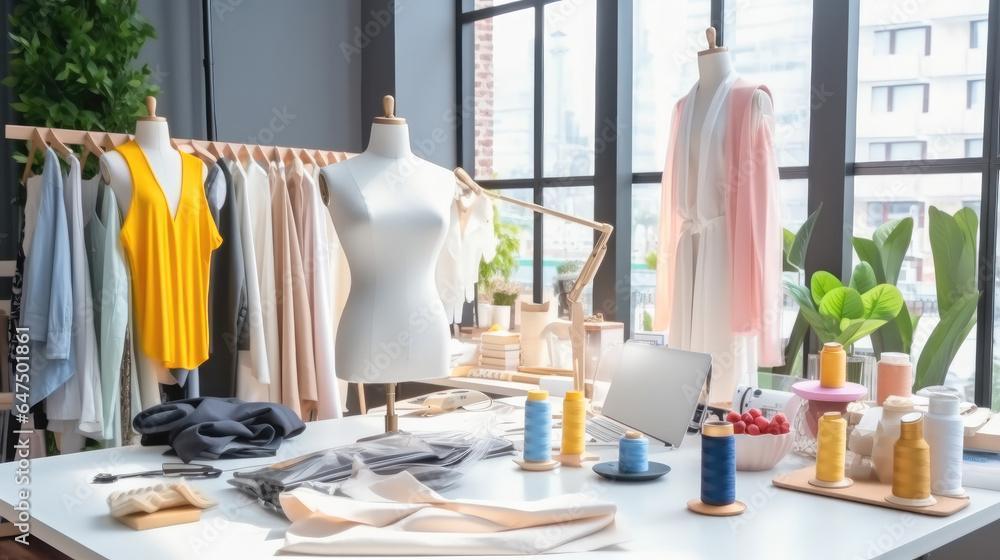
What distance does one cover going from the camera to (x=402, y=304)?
2492mm

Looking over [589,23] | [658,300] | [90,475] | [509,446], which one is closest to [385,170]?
[509,446]

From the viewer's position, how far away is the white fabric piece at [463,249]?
3326 mm

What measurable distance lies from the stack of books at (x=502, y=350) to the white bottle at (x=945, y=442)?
2.51 metres

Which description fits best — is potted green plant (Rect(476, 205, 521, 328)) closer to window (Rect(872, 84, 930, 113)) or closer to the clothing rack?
the clothing rack

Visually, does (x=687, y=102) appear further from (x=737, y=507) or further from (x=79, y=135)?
(x=79, y=135)

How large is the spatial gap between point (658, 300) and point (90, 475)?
6.91ft

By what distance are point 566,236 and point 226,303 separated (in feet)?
6.63

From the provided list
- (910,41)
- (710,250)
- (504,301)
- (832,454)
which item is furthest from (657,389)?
(504,301)

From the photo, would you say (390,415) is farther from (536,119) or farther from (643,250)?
(536,119)

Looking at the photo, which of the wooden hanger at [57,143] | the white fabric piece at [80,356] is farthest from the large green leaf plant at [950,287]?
the wooden hanger at [57,143]

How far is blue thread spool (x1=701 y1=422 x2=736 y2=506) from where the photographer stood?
→ 171 centimetres

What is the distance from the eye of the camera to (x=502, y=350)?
166 inches

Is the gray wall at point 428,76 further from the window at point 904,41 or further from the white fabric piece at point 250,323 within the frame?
the window at point 904,41

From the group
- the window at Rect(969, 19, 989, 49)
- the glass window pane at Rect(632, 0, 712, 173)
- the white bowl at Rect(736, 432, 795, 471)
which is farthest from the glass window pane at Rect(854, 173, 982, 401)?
the white bowl at Rect(736, 432, 795, 471)
